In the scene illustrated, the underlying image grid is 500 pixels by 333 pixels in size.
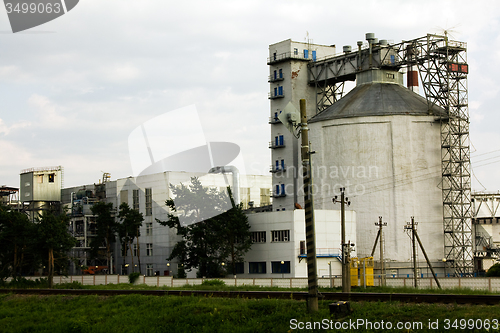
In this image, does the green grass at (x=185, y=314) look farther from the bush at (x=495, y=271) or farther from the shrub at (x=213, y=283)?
the bush at (x=495, y=271)

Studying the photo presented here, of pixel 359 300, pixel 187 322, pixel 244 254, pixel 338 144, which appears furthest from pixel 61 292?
pixel 338 144

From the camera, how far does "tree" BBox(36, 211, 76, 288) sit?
188 feet

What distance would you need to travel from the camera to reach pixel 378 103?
85000 mm

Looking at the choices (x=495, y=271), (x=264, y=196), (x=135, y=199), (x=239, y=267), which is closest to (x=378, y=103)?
(x=495, y=271)

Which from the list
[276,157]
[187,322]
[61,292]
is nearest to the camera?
[187,322]

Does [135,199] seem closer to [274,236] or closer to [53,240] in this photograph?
[274,236]

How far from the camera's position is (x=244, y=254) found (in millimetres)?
77938

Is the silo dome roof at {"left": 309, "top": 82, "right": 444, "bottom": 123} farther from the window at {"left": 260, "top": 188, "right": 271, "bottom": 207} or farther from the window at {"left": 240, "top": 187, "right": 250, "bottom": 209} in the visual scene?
the window at {"left": 260, "top": 188, "right": 271, "bottom": 207}

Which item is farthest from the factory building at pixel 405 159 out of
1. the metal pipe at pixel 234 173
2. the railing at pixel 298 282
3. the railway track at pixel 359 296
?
the railway track at pixel 359 296

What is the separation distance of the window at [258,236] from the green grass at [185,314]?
129 feet

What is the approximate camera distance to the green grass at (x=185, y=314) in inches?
958

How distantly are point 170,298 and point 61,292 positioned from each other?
12.8 metres

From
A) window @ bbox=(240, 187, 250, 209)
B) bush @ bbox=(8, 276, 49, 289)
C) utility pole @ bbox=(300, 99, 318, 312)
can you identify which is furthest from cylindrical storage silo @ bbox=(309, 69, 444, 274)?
utility pole @ bbox=(300, 99, 318, 312)

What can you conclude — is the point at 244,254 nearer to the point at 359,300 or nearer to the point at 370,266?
the point at 370,266
